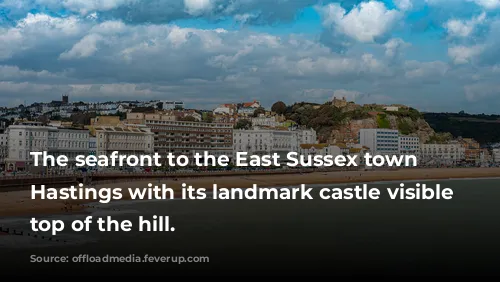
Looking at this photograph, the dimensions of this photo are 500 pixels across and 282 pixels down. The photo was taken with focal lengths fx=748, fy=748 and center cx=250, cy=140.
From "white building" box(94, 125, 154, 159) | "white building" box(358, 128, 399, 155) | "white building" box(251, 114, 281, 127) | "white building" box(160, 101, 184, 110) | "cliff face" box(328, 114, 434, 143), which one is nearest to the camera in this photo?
"white building" box(94, 125, 154, 159)

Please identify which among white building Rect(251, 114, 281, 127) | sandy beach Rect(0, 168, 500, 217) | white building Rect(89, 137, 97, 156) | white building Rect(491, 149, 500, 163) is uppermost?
white building Rect(251, 114, 281, 127)

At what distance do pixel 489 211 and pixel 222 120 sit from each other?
84.1 metres

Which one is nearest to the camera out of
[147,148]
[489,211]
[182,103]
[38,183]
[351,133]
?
[489,211]

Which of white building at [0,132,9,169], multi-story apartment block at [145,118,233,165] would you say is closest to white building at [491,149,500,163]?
multi-story apartment block at [145,118,233,165]

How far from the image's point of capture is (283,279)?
848 inches

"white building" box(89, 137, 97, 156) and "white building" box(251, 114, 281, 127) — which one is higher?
"white building" box(251, 114, 281, 127)

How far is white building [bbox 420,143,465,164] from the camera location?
143 m

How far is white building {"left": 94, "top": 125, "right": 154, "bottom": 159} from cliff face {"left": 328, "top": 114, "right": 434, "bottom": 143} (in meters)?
50.6

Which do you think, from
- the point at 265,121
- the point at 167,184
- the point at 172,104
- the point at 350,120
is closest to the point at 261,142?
the point at 265,121

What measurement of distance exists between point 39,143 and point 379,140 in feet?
231

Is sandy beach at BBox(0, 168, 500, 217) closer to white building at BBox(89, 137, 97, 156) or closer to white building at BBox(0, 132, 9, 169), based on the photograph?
white building at BBox(89, 137, 97, 156)

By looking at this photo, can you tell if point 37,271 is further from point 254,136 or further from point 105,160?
point 254,136

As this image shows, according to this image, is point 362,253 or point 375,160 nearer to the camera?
point 362,253

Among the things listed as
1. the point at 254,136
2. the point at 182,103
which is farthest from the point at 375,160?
the point at 182,103
